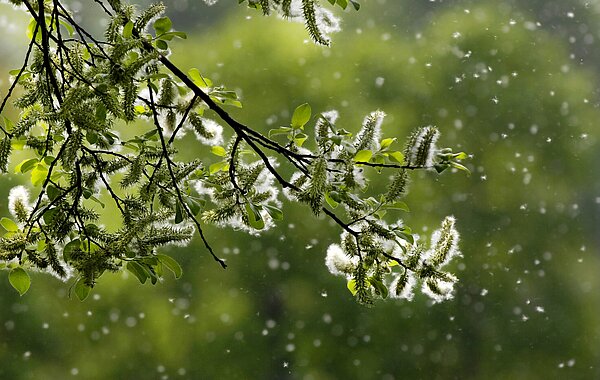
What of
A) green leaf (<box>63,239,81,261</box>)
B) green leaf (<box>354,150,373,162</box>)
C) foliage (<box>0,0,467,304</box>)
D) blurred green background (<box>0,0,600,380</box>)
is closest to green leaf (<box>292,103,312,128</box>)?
foliage (<box>0,0,467,304</box>)

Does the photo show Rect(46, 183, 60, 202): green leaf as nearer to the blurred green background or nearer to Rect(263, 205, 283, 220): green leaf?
Rect(263, 205, 283, 220): green leaf

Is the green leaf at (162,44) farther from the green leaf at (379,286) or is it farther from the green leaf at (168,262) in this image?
the green leaf at (379,286)

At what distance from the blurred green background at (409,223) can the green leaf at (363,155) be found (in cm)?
382

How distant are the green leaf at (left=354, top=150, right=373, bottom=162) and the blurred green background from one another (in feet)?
12.5

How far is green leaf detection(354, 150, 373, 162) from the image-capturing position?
2.92 feet

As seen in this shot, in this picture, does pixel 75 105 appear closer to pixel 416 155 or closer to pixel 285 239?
pixel 416 155

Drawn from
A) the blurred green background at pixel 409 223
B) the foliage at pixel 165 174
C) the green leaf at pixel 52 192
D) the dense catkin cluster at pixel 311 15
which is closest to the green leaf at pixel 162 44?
the foliage at pixel 165 174

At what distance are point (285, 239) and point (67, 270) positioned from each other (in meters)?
4.02

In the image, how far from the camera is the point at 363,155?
895 millimetres

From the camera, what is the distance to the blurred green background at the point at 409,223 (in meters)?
4.84

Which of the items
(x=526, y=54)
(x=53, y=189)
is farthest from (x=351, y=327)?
(x=53, y=189)

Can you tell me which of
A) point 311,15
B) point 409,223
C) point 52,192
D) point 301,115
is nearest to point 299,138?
point 301,115

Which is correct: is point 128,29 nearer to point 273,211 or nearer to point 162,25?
point 162,25

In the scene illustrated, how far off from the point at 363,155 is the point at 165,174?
0.28 metres
